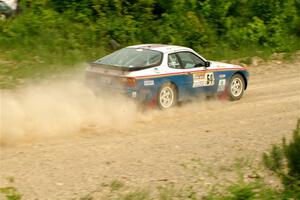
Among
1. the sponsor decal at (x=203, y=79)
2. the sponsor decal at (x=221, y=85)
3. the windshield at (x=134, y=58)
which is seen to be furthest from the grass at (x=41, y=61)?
the sponsor decal at (x=221, y=85)

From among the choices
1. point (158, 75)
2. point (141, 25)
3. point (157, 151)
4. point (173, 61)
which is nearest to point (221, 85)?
point (173, 61)

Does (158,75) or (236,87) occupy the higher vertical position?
(158,75)

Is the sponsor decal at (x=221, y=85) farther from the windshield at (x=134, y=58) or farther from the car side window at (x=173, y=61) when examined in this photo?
the windshield at (x=134, y=58)

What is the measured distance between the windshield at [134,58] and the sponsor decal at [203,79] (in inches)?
41.5

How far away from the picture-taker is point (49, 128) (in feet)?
35.1

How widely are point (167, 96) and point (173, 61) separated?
0.78 metres

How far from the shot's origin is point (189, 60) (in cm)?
1359

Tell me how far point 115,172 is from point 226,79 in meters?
6.16

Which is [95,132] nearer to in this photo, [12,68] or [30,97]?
[30,97]

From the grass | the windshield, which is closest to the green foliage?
the grass

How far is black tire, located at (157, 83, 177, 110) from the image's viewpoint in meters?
12.7

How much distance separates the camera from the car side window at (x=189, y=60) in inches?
529

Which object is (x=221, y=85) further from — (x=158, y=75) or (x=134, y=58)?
(x=134, y=58)

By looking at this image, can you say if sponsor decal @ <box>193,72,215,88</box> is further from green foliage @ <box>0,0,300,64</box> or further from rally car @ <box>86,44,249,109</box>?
green foliage @ <box>0,0,300,64</box>
